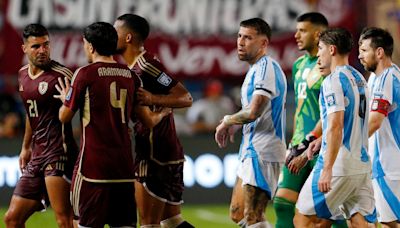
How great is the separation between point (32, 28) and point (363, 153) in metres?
3.30

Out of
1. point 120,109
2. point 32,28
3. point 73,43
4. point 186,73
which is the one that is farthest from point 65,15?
point 120,109

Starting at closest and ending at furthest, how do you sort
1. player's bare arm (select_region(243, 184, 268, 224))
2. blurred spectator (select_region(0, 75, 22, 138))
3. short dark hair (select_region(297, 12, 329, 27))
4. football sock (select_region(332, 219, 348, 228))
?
player's bare arm (select_region(243, 184, 268, 224))
football sock (select_region(332, 219, 348, 228))
short dark hair (select_region(297, 12, 329, 27))
blurred spectator (select_region(0, 75, 22, 138))

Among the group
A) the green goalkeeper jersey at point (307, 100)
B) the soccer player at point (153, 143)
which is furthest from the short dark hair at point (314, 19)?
the soccer player at point (153, 143)

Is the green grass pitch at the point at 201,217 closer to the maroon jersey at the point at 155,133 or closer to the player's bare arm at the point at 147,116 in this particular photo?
the maroon jersey at the point at 155,133

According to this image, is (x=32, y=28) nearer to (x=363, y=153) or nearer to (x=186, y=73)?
(x=363, y=153)

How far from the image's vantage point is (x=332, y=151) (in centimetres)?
876

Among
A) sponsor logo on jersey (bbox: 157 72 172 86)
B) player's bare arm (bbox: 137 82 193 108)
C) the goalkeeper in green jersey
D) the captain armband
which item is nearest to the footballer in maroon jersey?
player's bare arm (bbox: 137 82 193 108)

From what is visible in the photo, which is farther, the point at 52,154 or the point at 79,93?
the point at 52,154

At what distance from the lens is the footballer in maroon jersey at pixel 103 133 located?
8664mm

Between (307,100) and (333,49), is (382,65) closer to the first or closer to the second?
(333,49)

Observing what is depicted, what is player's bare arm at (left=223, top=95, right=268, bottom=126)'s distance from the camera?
951cm

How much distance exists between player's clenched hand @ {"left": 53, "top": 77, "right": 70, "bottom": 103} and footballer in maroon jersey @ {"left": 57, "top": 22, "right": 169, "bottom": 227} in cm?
24

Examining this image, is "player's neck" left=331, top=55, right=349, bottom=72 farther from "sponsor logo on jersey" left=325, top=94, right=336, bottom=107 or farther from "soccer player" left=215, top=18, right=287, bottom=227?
"soccer player" left=215, top=18, right=287, bottom=227

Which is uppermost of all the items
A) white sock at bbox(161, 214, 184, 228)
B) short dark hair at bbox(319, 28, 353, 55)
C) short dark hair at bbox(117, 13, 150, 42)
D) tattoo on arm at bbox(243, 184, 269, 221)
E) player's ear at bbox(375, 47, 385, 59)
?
short dark hair at bbox(117, 13, 150, 42)
